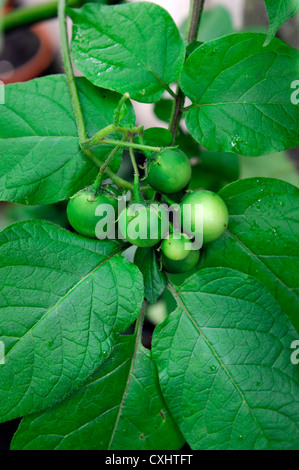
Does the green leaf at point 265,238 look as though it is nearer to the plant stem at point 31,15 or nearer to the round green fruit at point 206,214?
the round green fruit at point 206,214

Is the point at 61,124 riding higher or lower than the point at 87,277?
higher

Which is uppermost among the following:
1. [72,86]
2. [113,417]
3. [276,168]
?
[72,86]

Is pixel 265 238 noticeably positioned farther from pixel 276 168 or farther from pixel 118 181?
pixel 276 168

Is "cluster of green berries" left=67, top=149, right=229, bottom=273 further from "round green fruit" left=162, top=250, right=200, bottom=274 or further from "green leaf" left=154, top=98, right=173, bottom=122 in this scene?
"green leaf" left=154, top=98, right=173, bottom=122

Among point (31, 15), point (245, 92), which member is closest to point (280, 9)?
point (245, 92)
